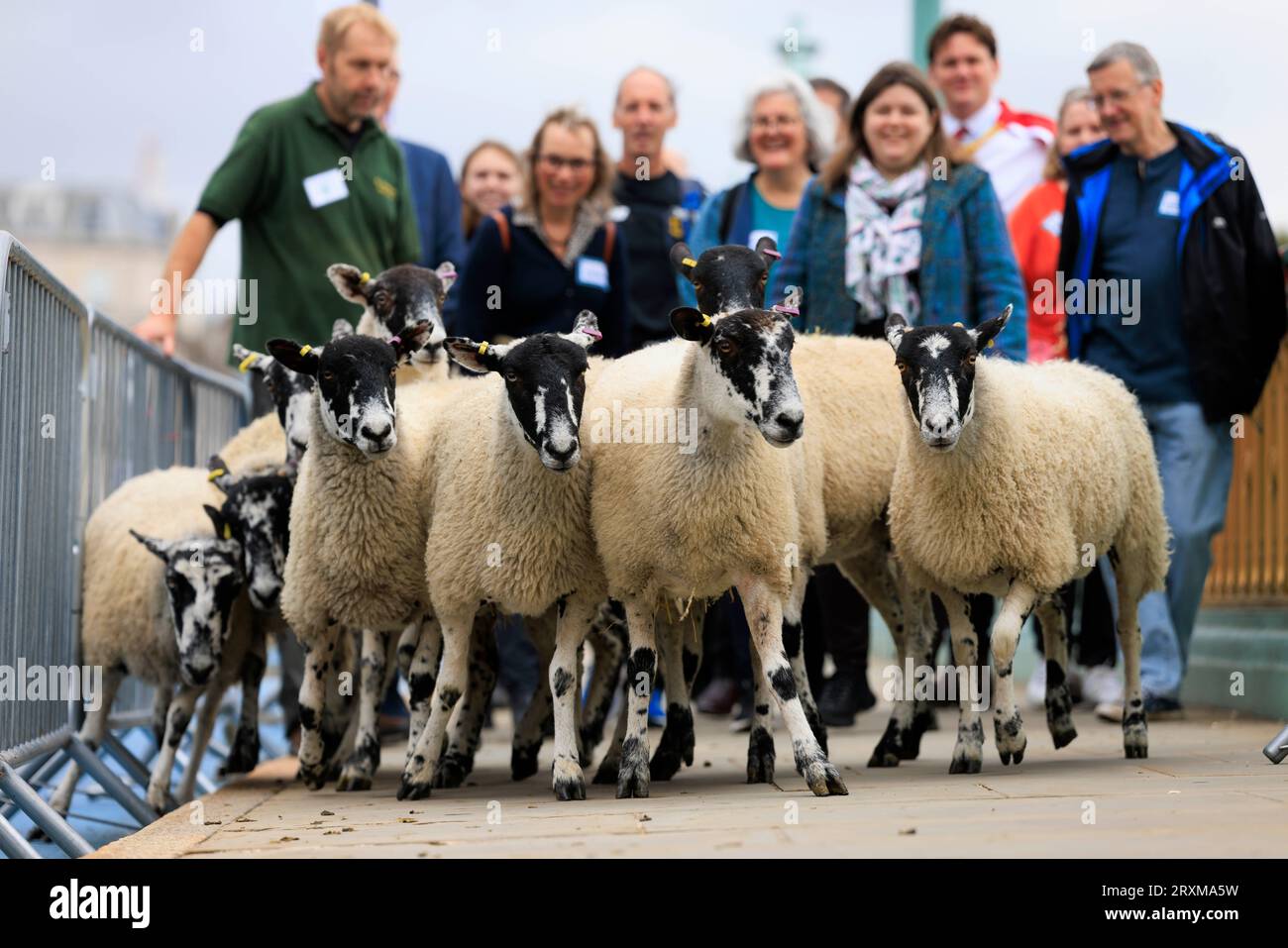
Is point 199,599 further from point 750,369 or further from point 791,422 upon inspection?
point 791,422

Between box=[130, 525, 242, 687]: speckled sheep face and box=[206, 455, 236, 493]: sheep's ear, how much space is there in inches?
12.1

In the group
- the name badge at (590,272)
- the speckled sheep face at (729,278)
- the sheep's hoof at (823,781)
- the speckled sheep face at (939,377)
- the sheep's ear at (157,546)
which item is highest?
the name badge at (590,272)

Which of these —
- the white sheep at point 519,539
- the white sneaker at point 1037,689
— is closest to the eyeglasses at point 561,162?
the white sheep at point 519,539

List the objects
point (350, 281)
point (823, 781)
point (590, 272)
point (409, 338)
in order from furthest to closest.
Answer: point (590, 272) < point (350, 281) < point (409, 338) < point (823, 781)

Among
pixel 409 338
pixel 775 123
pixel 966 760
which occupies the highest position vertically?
pixel 775 123

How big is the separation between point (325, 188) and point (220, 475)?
1.72 metres

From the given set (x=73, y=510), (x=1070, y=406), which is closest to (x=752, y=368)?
(x=1070, y=406)

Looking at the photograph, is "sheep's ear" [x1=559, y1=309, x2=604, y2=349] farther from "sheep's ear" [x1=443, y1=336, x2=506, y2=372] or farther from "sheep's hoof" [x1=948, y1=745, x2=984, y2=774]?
"sheep's hoof" [x1=948, y1=745, x2=984, y2=774]

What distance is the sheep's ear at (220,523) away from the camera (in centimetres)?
700

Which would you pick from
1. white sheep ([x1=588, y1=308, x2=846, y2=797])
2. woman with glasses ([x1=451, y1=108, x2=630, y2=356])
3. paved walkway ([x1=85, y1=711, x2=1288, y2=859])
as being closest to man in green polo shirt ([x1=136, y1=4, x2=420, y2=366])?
woman with glasses ([x1=451, y1=108, x2=630, y2=356])

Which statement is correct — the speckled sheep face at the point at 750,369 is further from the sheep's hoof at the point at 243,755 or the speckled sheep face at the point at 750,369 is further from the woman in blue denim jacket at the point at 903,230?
the sheep's hoof at the point at 243,755

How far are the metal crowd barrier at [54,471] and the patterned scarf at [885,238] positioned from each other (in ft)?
11.4

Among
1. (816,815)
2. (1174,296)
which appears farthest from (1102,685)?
(816,815)

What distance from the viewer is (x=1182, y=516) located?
25.9 feet
